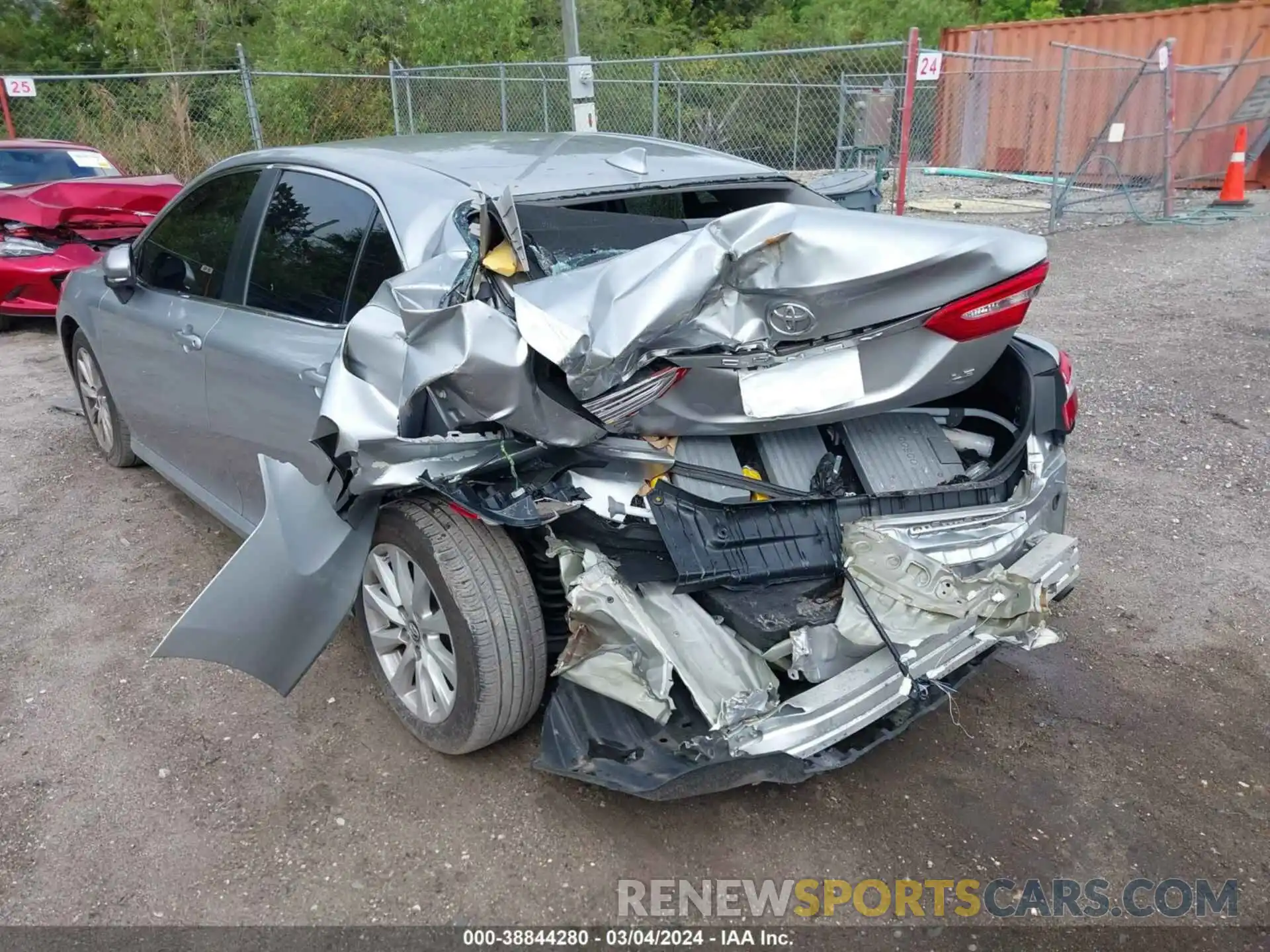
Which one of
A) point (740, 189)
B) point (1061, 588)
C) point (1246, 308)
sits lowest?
point (1246, 308)

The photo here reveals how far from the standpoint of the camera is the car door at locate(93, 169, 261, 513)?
12.4 feet

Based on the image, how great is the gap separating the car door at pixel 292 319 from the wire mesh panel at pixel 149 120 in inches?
472

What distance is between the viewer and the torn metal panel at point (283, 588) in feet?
8.91

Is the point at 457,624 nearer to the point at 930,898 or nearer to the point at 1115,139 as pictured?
the point at 930,898

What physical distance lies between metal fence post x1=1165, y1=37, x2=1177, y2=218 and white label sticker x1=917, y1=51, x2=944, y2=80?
385 centimetres

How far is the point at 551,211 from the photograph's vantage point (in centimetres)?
302

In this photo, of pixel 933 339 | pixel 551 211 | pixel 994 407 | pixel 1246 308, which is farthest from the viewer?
pixel 1246 308

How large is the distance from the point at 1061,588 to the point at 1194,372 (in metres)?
4.53

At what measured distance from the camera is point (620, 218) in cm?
317

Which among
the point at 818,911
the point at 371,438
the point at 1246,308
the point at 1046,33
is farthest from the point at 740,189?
the point at 1046,33

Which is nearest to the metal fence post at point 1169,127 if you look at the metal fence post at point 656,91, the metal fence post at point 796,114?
the metal fence post at point 796,114

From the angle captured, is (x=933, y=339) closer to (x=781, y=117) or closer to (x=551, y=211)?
(x=551, y=211)

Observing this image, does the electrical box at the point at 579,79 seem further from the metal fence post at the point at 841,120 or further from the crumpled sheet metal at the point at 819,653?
the metal fence post at the point at 841,120

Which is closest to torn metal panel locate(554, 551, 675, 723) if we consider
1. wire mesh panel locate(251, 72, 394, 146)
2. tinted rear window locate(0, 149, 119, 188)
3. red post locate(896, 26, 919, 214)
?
tinted rear window locate(0, 149, 119, 188)
